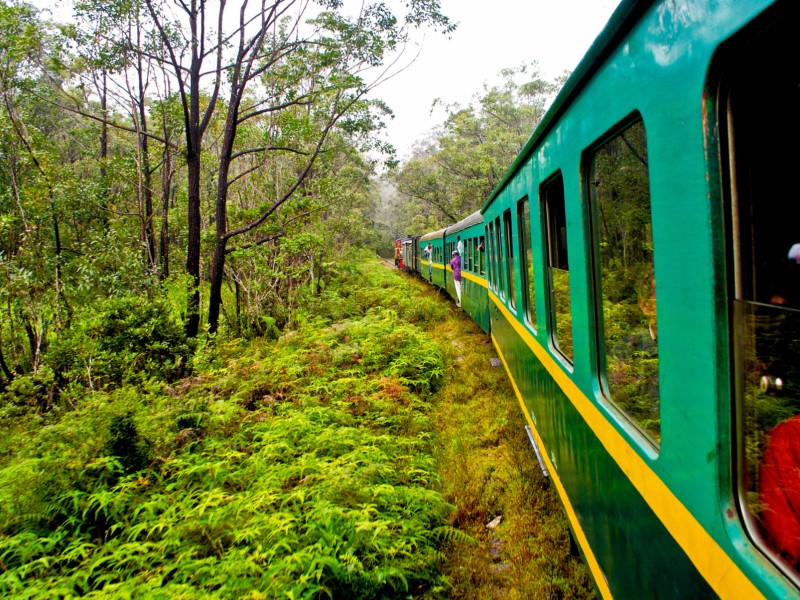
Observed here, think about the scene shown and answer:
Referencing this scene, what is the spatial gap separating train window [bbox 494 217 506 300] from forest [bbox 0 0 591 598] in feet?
5.04

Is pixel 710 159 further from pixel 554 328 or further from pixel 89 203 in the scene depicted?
pixel 89 203

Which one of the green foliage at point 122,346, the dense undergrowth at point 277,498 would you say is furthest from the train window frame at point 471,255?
the green foliage at point 122,346

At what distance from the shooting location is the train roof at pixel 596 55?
1.45m

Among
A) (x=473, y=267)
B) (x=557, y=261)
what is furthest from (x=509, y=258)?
(x=473, y=267)

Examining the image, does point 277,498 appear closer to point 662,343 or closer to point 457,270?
point 662,343

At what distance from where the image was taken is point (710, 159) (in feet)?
3.55

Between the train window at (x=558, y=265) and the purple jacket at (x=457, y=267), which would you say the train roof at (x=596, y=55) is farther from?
the purple jacket at (x=457, y=267)

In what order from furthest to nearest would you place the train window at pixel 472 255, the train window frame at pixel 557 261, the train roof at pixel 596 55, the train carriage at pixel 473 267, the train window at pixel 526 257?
1. the train window at pixel 472 255
2. the train carriage at pixel 473 267
3. the train window at pixel 526 257
4. the train window frame at pixel 557 261
5. the train roof at pixel 596 55

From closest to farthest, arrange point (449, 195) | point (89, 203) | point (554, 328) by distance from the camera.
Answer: point (554, 328) → point (89, 203) → point (449, 195)

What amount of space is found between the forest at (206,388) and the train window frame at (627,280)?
1.85 metres

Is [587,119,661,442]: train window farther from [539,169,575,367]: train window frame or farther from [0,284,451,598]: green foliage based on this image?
[0,284,451,598]: green foliage

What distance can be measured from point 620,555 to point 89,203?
11.9m

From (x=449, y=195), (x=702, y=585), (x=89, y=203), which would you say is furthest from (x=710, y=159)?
(x=449, y=195)

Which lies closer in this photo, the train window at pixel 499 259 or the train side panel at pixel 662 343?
the train side panel at pixel 662 343
